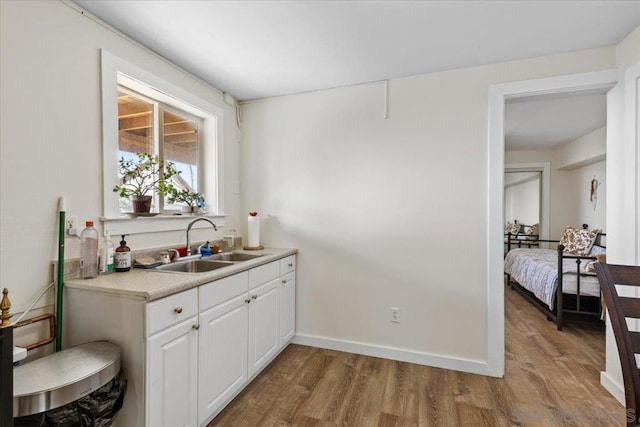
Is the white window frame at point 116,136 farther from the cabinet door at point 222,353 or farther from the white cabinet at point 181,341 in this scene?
the cabinet door at point 222,353

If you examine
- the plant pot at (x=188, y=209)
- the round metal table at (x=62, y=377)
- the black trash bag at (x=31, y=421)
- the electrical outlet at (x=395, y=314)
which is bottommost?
the electrical outlet at (x=395, y=314)

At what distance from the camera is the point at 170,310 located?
1466mm

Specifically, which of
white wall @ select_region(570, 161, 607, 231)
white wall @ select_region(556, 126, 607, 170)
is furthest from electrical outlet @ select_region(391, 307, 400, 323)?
white wall @ select_region(570, 161, 607, 231)

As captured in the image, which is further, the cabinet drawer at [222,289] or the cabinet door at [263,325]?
the cabinet door at [263,325]

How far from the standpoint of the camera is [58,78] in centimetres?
158

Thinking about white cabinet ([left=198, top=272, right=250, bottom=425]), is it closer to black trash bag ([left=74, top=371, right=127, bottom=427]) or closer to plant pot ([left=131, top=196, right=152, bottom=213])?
black trash bag ([left=74, top=371, right=127, bottom=427])

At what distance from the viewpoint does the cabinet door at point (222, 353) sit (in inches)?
66.4

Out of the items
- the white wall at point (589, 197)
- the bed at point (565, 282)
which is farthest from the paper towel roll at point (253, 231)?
the white wall at point (589, 197)

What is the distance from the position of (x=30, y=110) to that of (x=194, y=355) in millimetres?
1478

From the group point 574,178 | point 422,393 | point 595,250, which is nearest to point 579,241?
point 595,250

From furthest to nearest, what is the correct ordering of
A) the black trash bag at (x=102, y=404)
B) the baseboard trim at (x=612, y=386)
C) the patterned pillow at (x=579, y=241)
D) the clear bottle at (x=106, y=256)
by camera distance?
the patterned pillow at (x=579, y=241)
the baseboard trim at (x=612, y=386)
the clear bottle at (x=106, y=256)
the black trash bag at (x=102, y=404)

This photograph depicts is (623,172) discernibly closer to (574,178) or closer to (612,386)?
(612,386)

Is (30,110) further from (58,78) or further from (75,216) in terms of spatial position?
(75,216)

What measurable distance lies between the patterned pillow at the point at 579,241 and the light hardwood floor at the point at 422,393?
1.84 metres
